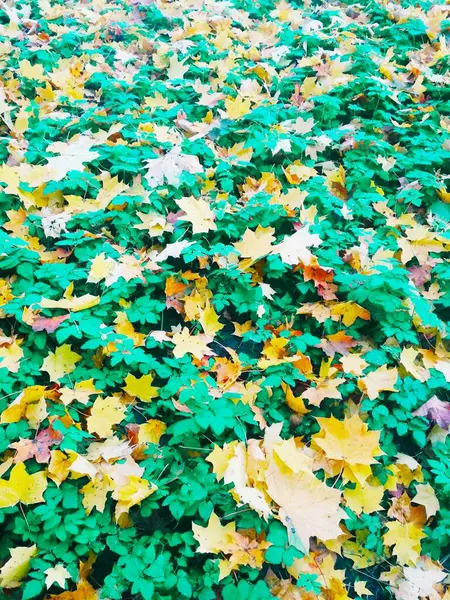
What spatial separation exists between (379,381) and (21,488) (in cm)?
154

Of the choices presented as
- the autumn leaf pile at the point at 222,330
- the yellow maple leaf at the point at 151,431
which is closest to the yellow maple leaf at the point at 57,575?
the autumn leaf pile at the point at 222,330

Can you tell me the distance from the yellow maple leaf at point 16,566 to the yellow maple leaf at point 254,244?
5.49 feet

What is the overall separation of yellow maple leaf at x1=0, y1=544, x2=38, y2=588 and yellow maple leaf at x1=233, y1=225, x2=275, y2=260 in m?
1.67

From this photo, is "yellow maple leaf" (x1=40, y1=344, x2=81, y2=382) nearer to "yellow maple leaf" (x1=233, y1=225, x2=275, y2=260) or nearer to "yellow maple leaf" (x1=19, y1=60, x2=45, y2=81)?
"yellow maple leaf" (x1=233, y1=225, x2=275, y2=260)

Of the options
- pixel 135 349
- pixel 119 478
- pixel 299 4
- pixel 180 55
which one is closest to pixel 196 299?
pixel 135 349

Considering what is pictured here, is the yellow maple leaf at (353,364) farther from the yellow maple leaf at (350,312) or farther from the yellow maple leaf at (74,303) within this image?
the yellow maple leaf at (74,303)

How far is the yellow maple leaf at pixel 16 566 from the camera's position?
5.49 ft

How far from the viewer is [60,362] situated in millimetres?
2240

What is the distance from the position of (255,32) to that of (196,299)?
337 centimetres

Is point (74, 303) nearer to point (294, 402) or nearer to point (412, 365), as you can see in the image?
point (294, 402)

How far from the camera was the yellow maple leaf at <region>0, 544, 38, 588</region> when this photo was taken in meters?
1.67

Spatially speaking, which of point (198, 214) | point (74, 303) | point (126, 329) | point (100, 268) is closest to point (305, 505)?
point (126, 329)

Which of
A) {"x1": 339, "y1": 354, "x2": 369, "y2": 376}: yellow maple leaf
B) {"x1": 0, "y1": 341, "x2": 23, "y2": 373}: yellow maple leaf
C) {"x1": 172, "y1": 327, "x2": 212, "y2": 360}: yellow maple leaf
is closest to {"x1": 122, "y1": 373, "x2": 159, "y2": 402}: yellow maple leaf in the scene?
{"x1": 172, "y1": 327, "x2": 212, "y2": 360}: yellow maple leaf

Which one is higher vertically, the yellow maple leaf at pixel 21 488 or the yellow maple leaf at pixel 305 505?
the yellow maple leaf at pixel 305 505
